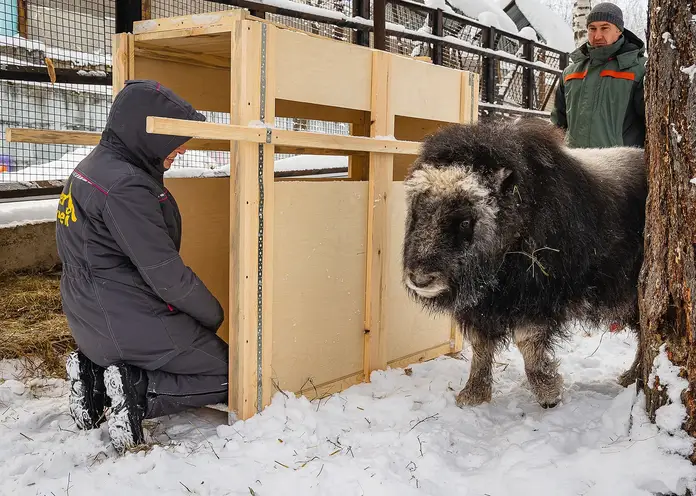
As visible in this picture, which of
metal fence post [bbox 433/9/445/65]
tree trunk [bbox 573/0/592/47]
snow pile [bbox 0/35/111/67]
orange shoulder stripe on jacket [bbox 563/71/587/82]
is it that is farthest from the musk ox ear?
tree trunk [bbox 573/0/592/47]

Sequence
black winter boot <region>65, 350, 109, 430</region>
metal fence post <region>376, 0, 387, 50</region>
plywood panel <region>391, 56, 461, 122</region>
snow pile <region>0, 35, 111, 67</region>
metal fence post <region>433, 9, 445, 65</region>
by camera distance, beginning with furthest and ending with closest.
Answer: metal fence post <region>433, 9, 445, 65</region>, metal fence post <region>376, 0, 387, 50</region>, snow pile <region>0, 35, 111, 67</region>, plywood panel <region>391, 56, 461, 122</region>, black winter boot <region>65, 350, 109, 430</region>

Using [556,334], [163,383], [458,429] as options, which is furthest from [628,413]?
[163,383]

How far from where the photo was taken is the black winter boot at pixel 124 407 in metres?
3.10

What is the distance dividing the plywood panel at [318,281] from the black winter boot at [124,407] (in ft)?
2.37

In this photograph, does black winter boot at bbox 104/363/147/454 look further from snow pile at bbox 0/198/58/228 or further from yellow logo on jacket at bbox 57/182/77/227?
snow pile at bbox 0/198/58/228

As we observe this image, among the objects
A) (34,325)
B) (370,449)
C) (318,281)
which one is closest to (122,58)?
(318,281)

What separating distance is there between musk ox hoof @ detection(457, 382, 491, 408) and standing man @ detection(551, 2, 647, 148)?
223cm

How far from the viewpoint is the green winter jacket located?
15.8 ft

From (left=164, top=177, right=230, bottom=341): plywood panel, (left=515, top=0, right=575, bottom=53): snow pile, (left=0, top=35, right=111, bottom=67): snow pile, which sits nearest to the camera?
(left=164, top=177, right=230, bottom=341): plywood panel

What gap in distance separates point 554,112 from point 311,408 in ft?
11.3

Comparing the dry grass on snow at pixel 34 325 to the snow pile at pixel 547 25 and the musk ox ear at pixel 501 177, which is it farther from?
the snow pile at pixel 547 25

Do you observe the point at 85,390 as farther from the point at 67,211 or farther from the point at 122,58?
the point at 122,58

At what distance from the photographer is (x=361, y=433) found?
3221 mm

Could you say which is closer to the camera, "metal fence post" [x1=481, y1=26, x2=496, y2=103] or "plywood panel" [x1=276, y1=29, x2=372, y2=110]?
"plywood panel" [x1=276, y1=29, x2=372, y2=110]
